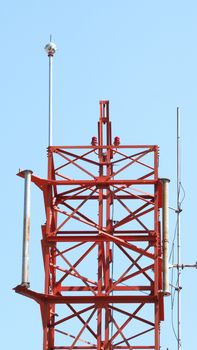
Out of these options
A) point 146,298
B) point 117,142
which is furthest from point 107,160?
point 146,298

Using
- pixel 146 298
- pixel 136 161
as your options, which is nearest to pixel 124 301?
pixel 146 298

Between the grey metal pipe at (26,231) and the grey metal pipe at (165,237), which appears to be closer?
the grey metal pipe at (26,231)

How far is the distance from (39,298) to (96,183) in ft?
16.7

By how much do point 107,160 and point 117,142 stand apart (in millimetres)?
885

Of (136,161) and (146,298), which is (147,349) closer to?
(146,298)

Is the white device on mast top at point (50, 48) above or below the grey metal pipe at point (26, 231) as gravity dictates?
above

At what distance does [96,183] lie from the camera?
2906 inches

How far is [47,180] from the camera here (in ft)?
242

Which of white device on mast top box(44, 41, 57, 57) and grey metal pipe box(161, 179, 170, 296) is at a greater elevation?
white device on mast top box(44, 41, 57, 57)

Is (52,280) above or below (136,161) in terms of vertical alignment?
below

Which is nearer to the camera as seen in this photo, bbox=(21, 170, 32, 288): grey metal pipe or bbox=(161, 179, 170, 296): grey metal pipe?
bbox=(21, 170, 32, 288): grey metal pipe

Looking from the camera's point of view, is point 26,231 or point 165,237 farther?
point 165,237

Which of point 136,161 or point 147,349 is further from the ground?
point 136,161

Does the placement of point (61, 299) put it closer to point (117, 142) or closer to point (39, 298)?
point (39, 298)
